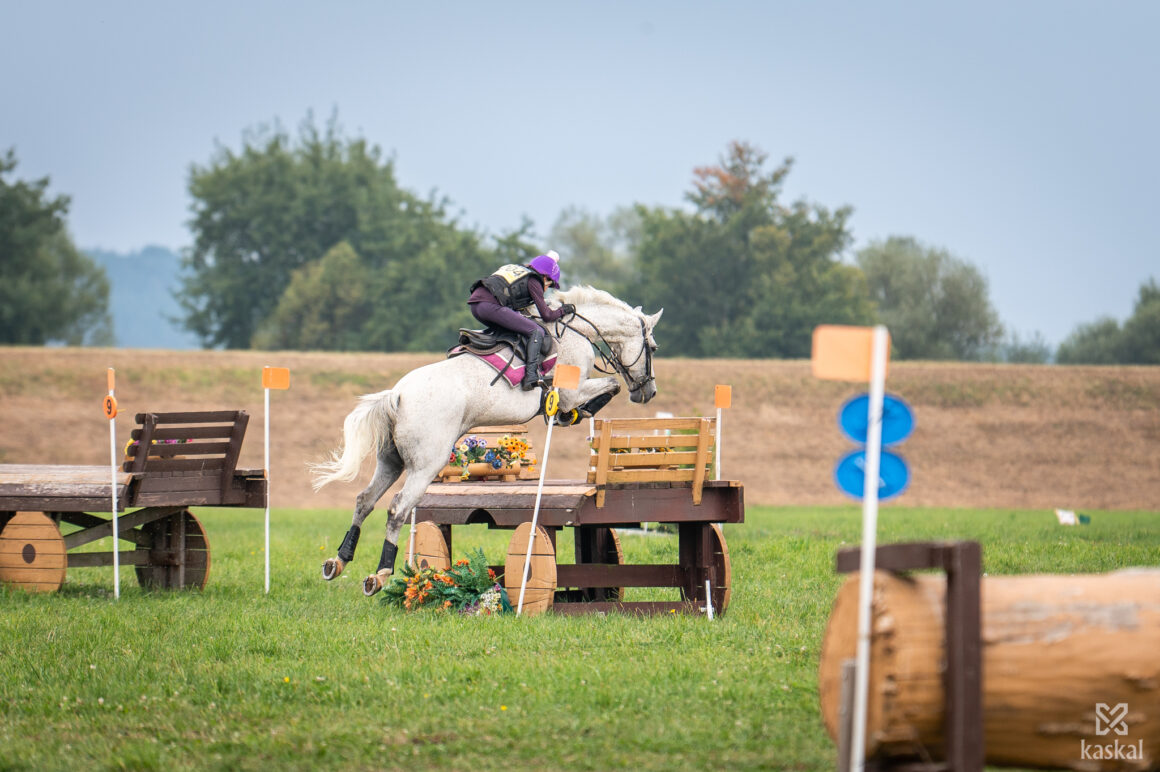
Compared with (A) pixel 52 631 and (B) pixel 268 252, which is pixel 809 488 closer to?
(A) pixel 52 631

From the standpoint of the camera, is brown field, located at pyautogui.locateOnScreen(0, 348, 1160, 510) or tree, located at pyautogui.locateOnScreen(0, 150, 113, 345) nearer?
brown field, located at pyautogui.locateOnScreen(0, 348, 1160, 510)

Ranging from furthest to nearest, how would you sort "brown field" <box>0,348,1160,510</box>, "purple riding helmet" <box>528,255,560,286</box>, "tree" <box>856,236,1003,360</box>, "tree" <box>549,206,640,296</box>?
"tree" <box>549,206,640,296</box>, "tree" <box>856,236,1003,360</box>, "brown field" <box>0,348,1160,510</box>, "purple riding helmet" <box>528,255,560,286</box>

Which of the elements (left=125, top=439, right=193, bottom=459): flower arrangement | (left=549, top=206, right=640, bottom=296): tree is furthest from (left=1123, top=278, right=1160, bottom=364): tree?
(left=125, top=439, right=193, bottom=459): flower arrangement

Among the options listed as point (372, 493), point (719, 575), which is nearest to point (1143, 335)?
point (719, 575)

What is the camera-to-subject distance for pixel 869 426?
4383 millimetres

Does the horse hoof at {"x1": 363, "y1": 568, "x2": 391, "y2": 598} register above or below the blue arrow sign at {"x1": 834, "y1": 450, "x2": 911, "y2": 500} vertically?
below

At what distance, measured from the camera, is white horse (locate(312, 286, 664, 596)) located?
9.27 m

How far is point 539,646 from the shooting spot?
7.56 metres

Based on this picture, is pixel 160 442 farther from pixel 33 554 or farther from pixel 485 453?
pixel 485 453

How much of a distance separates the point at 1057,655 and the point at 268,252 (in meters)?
59.3

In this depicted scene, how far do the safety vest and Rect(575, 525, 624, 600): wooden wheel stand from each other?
215 centimetres

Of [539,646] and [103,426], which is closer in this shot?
[539,646]

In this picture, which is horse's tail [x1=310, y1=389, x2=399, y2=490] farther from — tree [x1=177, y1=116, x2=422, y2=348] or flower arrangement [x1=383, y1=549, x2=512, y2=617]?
tree [x1=177, y1=116, x2=422, y2=348]

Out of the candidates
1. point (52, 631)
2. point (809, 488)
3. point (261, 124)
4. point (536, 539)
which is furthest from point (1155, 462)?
point (261, 124)
